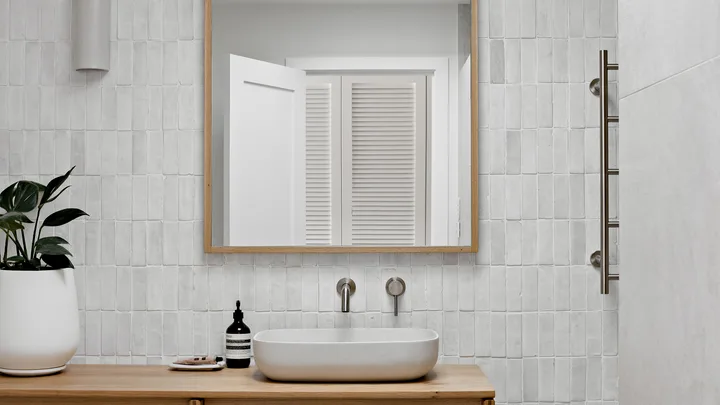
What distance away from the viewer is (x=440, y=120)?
2229 mm

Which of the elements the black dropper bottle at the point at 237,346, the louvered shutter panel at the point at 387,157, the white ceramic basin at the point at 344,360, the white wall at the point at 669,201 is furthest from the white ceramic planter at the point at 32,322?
the white wall at the point at 669,201

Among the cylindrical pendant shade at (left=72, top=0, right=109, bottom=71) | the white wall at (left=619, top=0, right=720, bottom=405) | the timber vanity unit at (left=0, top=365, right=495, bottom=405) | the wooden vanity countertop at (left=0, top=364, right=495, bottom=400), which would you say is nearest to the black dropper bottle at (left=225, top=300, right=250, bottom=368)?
the wooden vanity countertop at (left=0, top=364, right=495, bottom=400)

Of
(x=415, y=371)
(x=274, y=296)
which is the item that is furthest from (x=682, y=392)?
(x=274, y=296)

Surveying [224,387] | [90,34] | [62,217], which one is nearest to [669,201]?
[224,387]

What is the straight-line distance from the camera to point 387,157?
224 cm

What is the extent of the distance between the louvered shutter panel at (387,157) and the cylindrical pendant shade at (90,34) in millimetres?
761

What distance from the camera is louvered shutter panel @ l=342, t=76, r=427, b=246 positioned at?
2.23m

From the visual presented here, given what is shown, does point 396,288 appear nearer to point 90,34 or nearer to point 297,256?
point 297,256

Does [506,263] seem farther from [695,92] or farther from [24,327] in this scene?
[695,92]

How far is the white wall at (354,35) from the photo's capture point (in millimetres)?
2225

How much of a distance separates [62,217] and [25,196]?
12 centimetres

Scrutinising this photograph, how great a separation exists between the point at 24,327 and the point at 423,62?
1.38m

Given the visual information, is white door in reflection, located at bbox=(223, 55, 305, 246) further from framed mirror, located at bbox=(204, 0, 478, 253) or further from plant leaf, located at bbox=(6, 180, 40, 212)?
plant leaf, located at bbox=(6, 180, 40, 212)

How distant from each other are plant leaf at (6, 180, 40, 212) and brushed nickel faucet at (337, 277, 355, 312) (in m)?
0.92
